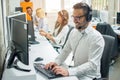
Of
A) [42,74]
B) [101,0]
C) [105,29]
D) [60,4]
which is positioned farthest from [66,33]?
[60,4]

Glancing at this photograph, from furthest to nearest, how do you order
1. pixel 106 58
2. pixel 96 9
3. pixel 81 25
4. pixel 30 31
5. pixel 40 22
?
pixel 96 9
pixel 40 22
pixel 30 31
pixel 106 58
pixel 81 25

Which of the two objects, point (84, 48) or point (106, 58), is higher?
point (84, 48)

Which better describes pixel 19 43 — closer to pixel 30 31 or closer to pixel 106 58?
pixel 106 58

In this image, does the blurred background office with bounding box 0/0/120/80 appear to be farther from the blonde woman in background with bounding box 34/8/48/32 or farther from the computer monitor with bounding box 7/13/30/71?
the computer monitor with bounding box 7/13/30/71

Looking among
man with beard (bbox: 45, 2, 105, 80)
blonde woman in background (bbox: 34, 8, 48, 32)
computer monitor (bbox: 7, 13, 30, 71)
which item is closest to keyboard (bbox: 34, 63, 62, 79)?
man with beard (bbox: 45, 2, 105, 80)

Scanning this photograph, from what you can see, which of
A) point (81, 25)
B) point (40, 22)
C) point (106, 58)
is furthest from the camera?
point (40, 22)

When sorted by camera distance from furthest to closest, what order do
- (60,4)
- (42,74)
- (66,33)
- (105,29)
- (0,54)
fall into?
(60,4)
(105,29)
(66,33)
(0,54)
(42,74)

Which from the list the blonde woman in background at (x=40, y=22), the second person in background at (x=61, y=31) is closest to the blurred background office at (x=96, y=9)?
the blonde woman in background at (x=40, y=22)

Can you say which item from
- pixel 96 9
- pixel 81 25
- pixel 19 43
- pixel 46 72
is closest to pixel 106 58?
pixel 81 25

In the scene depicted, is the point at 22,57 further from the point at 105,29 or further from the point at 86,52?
the point at 105,29

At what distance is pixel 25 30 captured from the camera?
5.74ft

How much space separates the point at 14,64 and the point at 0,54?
1.62 ft

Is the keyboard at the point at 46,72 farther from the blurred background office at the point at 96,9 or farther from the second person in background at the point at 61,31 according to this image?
the second person in background at the point at 61,31

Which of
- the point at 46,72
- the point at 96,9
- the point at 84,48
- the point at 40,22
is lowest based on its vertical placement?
the point at 46,72
